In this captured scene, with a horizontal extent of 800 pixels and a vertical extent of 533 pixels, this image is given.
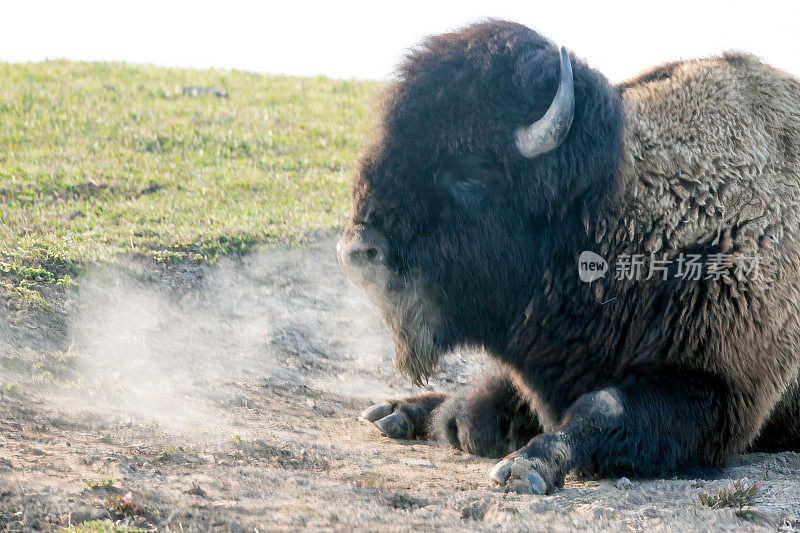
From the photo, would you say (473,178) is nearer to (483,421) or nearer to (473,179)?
(473,179)

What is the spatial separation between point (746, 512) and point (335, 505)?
1.38 m

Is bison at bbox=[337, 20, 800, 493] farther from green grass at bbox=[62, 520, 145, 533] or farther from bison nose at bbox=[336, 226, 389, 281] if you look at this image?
green grass at bbox=[62, 520, 145, 533]

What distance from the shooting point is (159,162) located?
9.27m

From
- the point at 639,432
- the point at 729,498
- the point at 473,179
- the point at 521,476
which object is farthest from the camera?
the point at 473,179

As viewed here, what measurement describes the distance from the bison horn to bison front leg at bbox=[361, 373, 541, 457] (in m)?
1.32

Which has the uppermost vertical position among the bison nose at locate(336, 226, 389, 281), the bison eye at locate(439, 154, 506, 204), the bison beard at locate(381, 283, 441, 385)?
the bison eye at locate(439, 154, 506, 204)

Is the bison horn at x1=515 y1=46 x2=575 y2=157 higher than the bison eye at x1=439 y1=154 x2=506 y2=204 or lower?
higher

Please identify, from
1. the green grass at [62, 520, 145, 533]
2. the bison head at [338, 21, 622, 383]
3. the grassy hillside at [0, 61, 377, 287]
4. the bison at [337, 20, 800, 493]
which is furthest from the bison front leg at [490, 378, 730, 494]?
the grassy hillside at [0, 61, 377, 287]

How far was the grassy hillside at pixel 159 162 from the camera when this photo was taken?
22.2 feet

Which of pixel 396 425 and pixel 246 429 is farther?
pixel 396 425

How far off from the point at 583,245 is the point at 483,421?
108 centimetres

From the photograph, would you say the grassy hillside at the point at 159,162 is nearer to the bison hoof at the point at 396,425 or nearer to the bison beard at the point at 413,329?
the bison beard at the point at 413,329

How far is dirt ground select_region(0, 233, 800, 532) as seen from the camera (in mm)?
2812

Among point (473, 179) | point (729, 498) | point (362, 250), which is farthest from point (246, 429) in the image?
point (729, 498)
